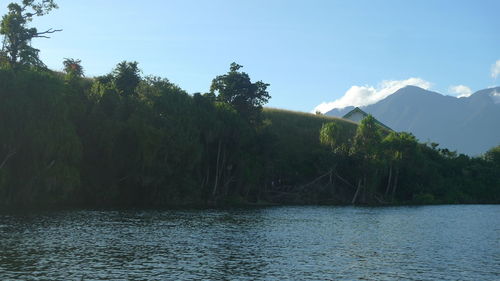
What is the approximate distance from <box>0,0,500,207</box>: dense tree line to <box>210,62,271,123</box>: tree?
10.0 inches

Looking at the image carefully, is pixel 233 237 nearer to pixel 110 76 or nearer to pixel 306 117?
pixel 110 76

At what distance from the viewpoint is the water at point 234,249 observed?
33469 mm

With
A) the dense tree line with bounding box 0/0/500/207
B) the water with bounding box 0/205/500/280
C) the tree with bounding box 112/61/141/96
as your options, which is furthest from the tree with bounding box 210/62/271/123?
the water with bounding box 0/205/500/280

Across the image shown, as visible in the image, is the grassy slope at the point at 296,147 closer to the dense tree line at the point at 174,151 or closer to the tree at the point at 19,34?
the dense tree line at the point at 174,151

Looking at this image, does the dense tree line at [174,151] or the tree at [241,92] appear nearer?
the dense tree line at [174,151]

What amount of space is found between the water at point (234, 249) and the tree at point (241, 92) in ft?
171

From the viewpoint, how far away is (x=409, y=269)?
36.1 m

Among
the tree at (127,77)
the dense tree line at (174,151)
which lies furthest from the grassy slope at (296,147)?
the tree at (127,77)

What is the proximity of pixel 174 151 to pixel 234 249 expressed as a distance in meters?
51.2

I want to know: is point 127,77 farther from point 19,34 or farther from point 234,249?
point 234,249

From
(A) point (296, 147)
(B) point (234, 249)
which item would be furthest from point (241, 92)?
(B) point (234, 249)

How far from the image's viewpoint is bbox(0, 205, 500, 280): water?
3347 cm

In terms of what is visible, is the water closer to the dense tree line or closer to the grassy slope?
the dense tree line

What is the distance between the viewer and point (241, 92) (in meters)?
119
